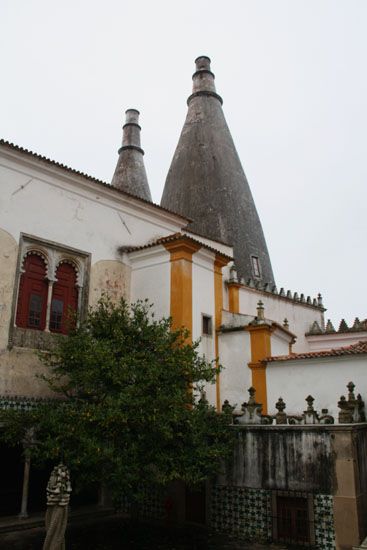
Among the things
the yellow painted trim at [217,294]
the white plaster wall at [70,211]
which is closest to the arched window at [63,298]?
the white plaster wall at [70,211]

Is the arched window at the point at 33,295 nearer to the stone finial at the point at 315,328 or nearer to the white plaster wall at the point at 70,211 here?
the white plaster wall at the point at 70,211

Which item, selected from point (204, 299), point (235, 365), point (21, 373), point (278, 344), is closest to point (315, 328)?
point (278, 344)

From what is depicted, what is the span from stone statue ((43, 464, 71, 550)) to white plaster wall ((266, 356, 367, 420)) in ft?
22.3

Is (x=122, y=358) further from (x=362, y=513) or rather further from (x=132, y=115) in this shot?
(x=132, y=115)

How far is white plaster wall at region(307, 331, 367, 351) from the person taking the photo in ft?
76.7

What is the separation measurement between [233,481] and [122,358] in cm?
368

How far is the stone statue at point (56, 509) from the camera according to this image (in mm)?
8055

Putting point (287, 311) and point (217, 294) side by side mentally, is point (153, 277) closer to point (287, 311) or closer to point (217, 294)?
point (217, 294)

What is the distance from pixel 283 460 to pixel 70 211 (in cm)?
839

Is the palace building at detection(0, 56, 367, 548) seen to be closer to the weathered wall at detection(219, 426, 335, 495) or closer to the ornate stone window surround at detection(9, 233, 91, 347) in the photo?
the ornate stone window surround at detection(9, 233, 91, 347)

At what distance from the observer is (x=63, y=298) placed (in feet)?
44.1

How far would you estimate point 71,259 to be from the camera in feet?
45.1

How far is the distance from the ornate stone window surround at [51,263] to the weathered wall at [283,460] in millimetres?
5525

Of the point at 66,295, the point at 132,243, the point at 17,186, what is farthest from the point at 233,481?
the point at 17,186
